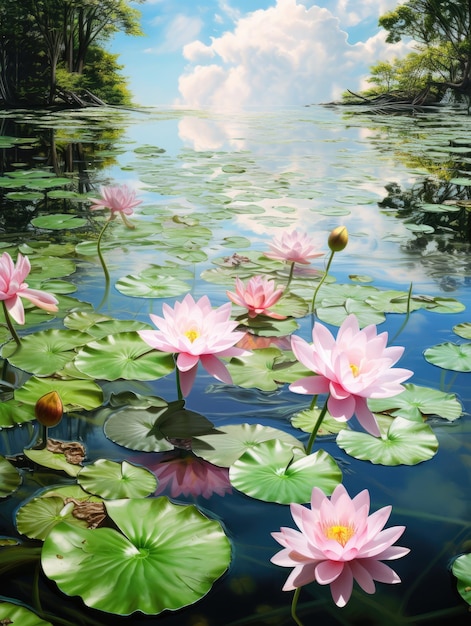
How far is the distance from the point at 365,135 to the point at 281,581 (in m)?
4.45

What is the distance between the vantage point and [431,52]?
25.2 ft

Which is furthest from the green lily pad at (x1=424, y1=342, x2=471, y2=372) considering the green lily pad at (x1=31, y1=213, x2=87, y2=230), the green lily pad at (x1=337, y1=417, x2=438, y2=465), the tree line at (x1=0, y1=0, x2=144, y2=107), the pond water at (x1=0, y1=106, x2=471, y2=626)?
the tree line at (x1=0, y1=0, x2=144, y2=107)

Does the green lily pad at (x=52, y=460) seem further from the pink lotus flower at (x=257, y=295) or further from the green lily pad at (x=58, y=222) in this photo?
the green lily pad at (x=58, y=222)

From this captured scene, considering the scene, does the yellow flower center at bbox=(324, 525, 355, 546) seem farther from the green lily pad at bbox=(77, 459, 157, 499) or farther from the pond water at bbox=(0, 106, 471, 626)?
the green lily pad at bbox=(77, 459, 157, 499)

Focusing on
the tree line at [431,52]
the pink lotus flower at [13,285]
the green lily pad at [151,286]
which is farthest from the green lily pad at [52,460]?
the tree line at [431,52]

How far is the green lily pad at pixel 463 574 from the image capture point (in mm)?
501

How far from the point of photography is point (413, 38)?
26.1 feet

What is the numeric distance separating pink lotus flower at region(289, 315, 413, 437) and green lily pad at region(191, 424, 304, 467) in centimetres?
10

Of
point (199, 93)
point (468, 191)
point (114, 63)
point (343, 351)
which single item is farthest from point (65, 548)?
point (199, 93)

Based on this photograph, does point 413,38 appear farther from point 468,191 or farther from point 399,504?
point 399,504

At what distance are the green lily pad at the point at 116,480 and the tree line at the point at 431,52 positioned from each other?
773 cm

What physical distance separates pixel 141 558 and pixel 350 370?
0.26 meters

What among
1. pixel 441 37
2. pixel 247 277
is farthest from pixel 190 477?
pixel 441 37

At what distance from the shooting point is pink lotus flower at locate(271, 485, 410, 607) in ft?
1.51
